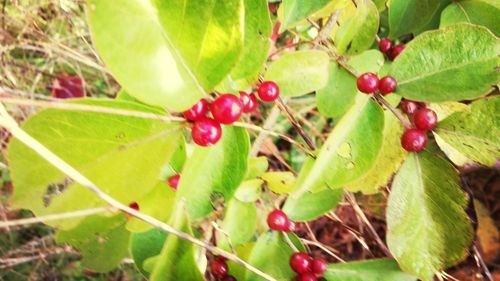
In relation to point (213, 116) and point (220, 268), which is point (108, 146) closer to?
point (213, 116)

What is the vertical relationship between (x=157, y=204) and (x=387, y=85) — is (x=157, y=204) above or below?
below

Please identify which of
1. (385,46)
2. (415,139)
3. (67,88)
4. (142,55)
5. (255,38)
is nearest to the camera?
(142,55)

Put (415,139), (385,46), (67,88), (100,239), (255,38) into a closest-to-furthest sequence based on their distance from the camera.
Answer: (255,38)
(415,139)
(100,239)
(385,46)
(67,88)

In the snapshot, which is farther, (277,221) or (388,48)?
(388,48)

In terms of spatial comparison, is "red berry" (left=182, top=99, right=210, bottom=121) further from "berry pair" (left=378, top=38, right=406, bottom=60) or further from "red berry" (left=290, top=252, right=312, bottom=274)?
"berry pair" (left=378, top=38, right=406, bottom=60)

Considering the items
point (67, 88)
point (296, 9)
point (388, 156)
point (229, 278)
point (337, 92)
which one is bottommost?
point (67, 88)

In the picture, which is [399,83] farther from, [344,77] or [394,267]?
[394,267]

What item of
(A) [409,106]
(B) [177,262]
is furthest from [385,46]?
(B) [177,262]

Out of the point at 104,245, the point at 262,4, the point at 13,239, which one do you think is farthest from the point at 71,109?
the point at 13,239
